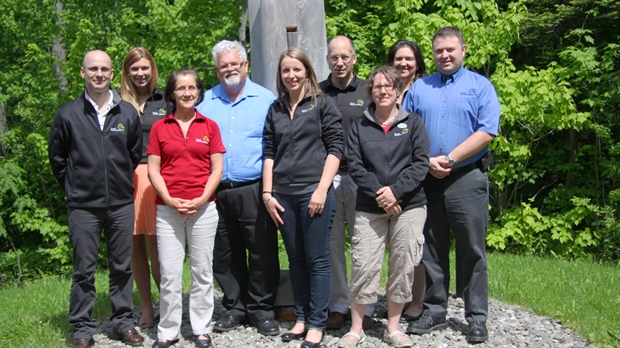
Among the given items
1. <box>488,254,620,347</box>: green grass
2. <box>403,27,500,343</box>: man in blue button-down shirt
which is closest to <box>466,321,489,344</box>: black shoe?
<box>403,27,500,343</box>: man in blue button-down shirt

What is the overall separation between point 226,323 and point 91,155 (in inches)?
63.2

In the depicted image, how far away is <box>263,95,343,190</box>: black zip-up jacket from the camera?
4578 millimetres

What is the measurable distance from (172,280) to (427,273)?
6.13 ft

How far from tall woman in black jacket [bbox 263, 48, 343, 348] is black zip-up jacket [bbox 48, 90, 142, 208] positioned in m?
1.02

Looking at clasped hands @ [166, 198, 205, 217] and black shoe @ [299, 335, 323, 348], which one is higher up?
clasped hands @ [166, 198, 205, 217]

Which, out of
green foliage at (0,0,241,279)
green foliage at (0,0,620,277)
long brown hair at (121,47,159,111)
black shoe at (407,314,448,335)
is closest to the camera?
black shoe at (407,314,448,335)

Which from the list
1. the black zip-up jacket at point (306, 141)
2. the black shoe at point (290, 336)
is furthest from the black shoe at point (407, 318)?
the black zip-up jacket at point (306, 141)

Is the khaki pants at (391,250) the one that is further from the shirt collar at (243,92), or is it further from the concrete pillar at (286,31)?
the concrete pillar at (286,31)

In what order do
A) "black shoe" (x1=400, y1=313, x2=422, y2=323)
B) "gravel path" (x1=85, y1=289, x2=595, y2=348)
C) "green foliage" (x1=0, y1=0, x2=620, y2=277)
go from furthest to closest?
"green foliage" (x1=0, y1=0, x2=620, y2=277)
"black shoe" (x1=400, y1=313, x2=422, y2=323)
"gravel path" (x1=85, y1=289, x2=595, y2=348)

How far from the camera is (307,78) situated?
15.4ft

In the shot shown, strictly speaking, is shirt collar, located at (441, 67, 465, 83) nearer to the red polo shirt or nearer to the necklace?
the necklace

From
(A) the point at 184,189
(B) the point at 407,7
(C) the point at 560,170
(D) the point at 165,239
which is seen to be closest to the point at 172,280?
(D) the point at 165,239

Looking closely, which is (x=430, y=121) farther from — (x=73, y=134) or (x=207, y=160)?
(x=73, y=134)

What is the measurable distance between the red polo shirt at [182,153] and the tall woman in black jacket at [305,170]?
0.43 meters
